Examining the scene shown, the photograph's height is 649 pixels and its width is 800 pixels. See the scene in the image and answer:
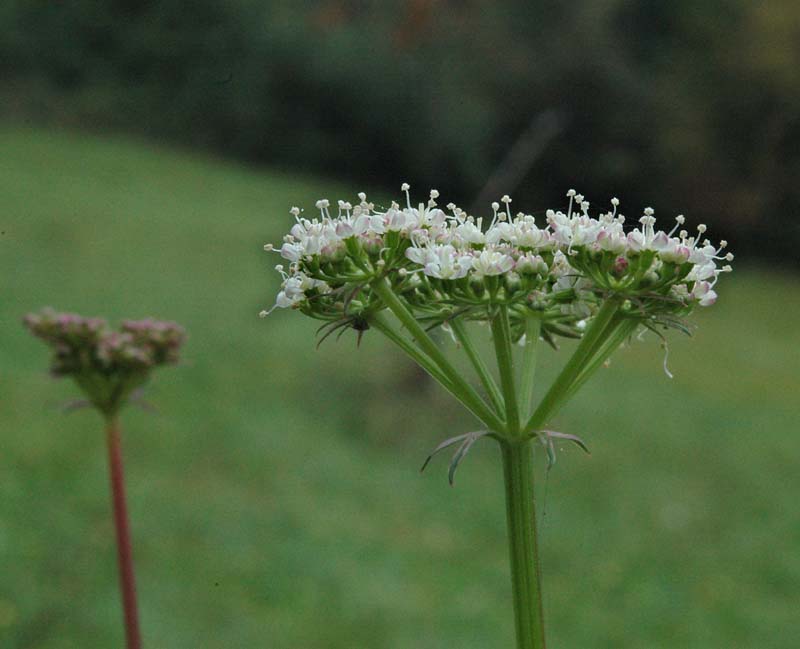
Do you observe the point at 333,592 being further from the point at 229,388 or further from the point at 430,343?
the point at 430,343

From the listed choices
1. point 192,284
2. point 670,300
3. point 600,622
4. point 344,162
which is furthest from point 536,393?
point 344,162

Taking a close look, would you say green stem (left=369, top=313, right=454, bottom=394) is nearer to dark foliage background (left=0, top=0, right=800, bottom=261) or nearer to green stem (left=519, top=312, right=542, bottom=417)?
green stem (left=519, top=312, right=542, bottom=417)

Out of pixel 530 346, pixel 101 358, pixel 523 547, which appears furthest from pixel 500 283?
pixel 101 358

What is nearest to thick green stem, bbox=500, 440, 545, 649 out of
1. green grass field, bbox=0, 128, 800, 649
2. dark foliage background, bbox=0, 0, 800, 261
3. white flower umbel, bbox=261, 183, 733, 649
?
white flower umbel, bbox=261, 183, 733, 649

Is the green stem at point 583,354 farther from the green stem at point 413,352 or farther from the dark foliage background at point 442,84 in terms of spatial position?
the dark foliage background at point 442,84

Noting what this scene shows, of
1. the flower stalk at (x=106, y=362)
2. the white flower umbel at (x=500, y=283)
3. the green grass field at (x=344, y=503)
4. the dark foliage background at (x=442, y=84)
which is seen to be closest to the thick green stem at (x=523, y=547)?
the white flower umbel at (x=500, y=283)
